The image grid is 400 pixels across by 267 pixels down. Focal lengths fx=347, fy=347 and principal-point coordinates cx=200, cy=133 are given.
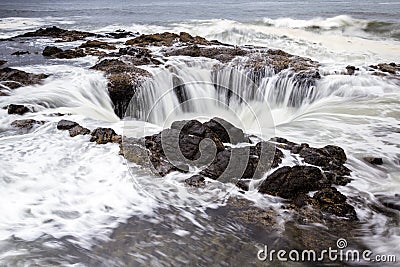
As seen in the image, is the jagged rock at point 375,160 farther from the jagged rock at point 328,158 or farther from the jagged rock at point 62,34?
the jagged rock at point 62,34

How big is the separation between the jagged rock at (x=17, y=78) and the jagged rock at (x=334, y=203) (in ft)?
23.7

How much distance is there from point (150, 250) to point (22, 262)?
1.17 m

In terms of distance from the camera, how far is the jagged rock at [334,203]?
400 centimetres

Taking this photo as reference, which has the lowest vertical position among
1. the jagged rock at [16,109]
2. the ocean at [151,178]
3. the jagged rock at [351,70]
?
the ocean at [151,178]

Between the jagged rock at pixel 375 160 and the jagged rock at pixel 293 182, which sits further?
the jagged rock at pixel 375 160

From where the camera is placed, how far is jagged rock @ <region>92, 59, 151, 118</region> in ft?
28.6

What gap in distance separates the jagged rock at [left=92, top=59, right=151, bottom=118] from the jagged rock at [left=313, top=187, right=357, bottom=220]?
5.69 metres

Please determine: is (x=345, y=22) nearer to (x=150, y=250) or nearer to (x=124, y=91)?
(x=124, y=91)

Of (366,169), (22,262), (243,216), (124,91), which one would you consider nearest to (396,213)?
(366,169)

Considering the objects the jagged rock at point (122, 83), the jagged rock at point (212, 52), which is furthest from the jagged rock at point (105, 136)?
the jagged rock at point (212, 52)

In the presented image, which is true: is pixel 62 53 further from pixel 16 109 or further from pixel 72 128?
pixel 72 128

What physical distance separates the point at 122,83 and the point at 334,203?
6328mm

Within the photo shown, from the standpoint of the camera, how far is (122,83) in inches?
350

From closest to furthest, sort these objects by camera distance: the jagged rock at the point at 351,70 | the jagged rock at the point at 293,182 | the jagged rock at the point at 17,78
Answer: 1. the jagged rock at the point at 293,182
2. the jagged rock at the point at 17,78
3. the jagged rock at the point at 351,70
